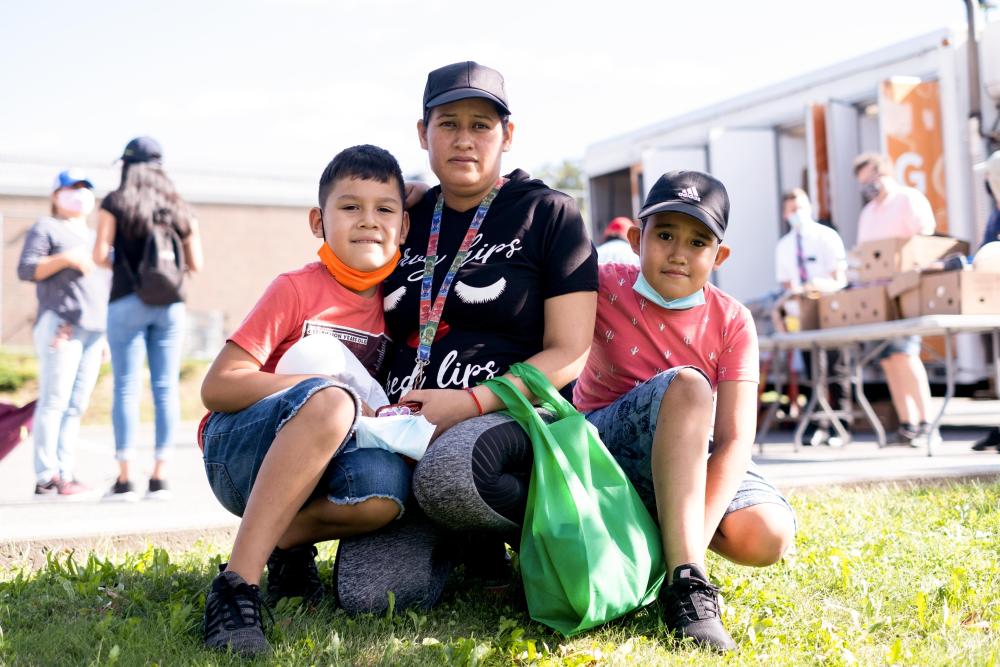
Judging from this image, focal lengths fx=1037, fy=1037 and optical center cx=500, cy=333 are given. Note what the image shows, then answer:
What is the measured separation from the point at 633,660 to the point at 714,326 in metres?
1.04

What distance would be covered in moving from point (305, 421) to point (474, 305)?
0.63 meters

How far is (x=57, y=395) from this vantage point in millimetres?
5965

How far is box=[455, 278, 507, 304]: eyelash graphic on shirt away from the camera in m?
2.84

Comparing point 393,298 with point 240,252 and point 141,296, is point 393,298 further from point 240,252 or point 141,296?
point 240,252

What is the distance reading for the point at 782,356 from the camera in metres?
9.55

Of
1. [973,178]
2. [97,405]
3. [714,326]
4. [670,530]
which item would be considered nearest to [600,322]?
[714,326]

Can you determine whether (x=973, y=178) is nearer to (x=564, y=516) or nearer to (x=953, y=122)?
(x=953, y=122)

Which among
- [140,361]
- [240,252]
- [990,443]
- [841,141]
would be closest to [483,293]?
[140,361]

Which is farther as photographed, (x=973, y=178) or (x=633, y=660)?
(x=973, y=178)

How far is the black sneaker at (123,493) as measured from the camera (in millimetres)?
5582

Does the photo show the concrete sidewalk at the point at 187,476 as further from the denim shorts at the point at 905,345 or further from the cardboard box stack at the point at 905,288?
the cardboard box stack at the point at 905,288

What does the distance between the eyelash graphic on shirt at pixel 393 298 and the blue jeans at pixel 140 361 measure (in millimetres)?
3041

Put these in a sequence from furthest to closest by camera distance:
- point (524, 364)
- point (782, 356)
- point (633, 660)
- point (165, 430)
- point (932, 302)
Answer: point (782, 356)
point (932, 302)
point (165, 430)
point (524, 364)
point (633, 660)

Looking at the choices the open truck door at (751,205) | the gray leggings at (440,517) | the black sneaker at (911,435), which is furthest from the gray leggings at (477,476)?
the open truck door at (751,205)
